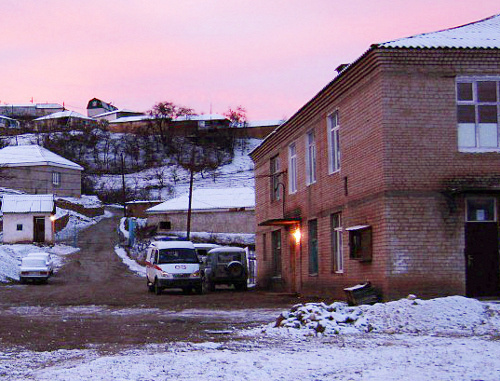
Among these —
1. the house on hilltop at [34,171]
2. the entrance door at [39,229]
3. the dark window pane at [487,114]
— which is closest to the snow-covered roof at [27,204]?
the entrance door at [39,229]

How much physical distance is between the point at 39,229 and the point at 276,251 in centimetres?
3524

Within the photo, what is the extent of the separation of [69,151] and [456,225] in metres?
102

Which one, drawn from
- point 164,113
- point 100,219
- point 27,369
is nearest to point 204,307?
point 27,369

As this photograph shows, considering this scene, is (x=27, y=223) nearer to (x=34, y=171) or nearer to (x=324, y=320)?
(x=34, y=171)

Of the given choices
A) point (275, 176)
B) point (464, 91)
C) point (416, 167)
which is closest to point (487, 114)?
point (464, 91)

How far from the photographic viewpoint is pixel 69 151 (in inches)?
4481

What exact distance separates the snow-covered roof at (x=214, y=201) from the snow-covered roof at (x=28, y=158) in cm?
2005

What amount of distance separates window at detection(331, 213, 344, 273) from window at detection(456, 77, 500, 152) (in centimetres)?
536

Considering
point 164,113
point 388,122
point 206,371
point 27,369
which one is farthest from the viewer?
point 164,113

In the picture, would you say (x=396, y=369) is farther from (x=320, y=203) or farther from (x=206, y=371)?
(x=320, y=203)

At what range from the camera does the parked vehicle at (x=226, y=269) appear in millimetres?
33469

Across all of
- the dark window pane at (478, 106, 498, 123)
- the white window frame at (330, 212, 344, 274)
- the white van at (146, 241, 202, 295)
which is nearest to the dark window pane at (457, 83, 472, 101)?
the dark window pane at (478, 106, 498, 123)

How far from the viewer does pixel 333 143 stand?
23.1 m

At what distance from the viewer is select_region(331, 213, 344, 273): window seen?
22.6 meters
